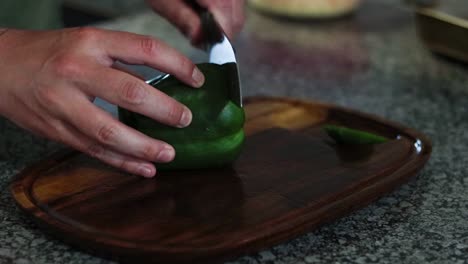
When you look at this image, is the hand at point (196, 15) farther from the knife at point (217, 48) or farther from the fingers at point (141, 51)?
the fingers at point (141, 51)

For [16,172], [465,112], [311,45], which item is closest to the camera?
[16,172]

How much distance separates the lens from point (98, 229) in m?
0.78

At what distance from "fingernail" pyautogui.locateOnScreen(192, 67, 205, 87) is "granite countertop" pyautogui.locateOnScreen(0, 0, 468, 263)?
0.23 meters

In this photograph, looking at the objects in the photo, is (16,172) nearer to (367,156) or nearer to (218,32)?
(218,32)

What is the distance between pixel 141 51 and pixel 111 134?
104 mm

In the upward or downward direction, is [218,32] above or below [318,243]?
above

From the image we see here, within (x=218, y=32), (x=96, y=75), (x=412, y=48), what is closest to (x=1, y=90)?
(x=96, y=75)

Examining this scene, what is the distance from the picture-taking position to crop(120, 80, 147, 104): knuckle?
32.7 inches

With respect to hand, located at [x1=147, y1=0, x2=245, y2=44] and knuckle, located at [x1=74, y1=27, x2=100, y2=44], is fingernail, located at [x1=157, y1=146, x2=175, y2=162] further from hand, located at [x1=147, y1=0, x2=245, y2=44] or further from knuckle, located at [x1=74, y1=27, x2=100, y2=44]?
hand, located at [x1=147, y1=0, x2=245, y2=44]

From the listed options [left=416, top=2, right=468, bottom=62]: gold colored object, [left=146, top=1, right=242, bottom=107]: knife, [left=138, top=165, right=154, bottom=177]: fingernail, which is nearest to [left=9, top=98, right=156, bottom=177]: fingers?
[left=138, top=165, right=154, bottom=177]: fingernail

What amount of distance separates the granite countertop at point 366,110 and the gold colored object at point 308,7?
25 millimetres

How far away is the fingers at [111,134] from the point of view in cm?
84

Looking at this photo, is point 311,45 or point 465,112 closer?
point 465,112

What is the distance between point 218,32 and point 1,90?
0.34 metres
